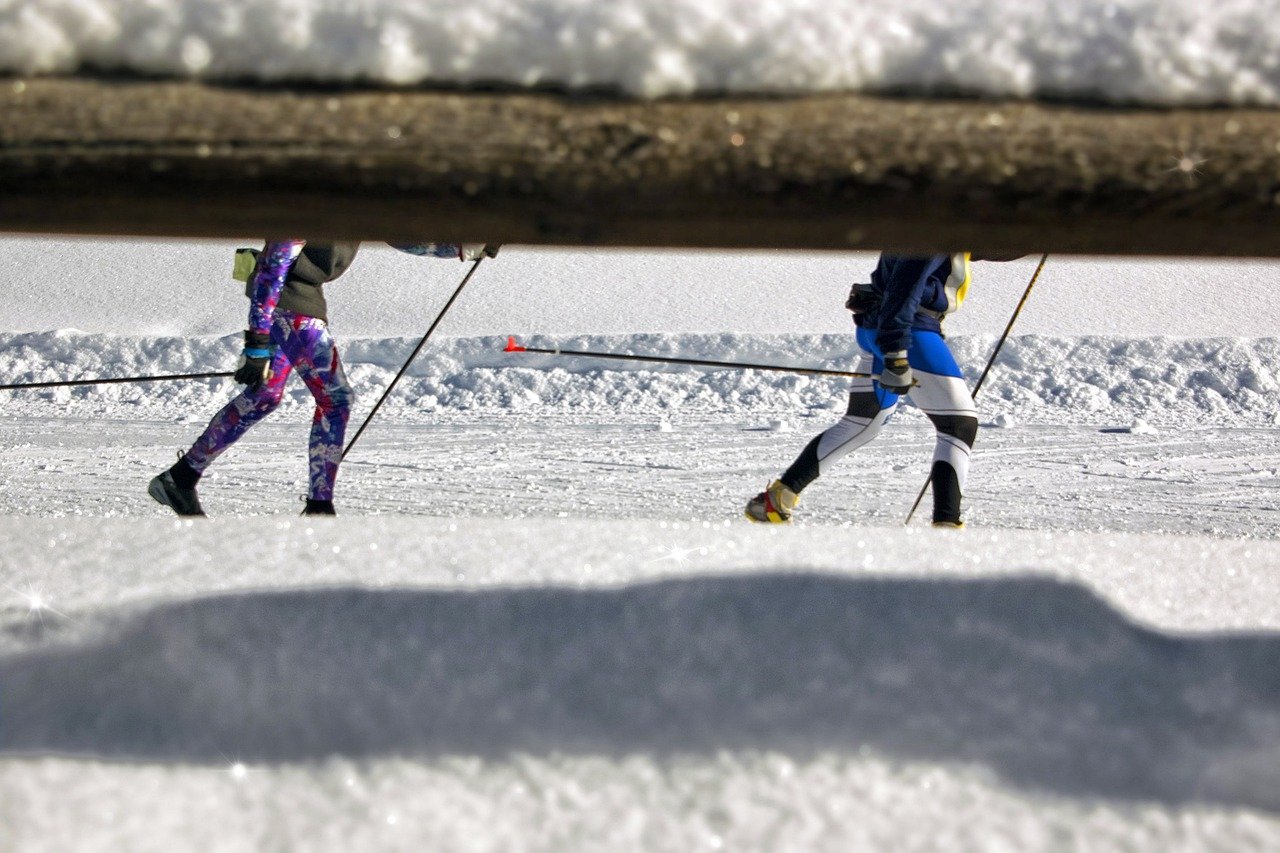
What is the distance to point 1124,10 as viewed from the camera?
1.05 meters

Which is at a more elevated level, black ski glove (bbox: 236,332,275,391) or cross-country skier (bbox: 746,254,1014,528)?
cross-country skier (bbox: 746,254,1014,528)

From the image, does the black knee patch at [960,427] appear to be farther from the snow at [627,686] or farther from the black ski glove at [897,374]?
the snow at [627,686]

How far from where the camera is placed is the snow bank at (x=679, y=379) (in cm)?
1034

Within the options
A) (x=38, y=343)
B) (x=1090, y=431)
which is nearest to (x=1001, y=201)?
(x=1090, y=431)

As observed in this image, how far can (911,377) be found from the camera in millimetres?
4340

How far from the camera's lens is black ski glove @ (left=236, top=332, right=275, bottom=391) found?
14.8 feet

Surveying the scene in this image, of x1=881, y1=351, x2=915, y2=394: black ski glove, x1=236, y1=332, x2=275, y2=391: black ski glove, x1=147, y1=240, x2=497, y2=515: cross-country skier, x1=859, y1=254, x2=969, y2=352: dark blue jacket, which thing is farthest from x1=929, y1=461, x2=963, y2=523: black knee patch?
x1=236, y1=332, x2=275, y2=391: black ski glove

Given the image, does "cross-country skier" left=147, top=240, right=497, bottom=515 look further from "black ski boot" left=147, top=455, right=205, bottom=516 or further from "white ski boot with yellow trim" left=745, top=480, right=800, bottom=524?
"white ski boot with yellow trim" left=745, top=480, right=800, bottom=524

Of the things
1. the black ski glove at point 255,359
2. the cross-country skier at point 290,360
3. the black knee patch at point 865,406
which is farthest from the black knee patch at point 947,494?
the black ski glove at point 255,359

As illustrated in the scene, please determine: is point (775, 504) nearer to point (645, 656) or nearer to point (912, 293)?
point (912, 293)

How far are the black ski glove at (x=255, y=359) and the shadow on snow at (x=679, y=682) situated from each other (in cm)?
317

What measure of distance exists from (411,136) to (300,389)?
1216cm

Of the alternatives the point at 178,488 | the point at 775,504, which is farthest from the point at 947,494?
the point at 178,488

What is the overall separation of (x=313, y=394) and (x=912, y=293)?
2656mm
